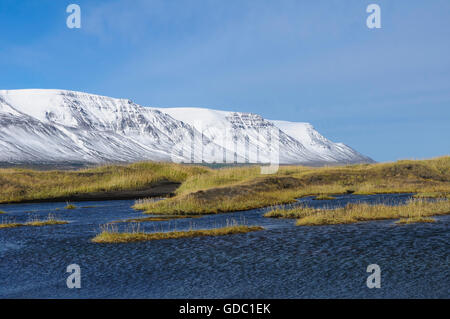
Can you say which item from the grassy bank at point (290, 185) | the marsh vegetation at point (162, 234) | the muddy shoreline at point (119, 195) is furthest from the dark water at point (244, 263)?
the muddy shoreline at point (119, 195)

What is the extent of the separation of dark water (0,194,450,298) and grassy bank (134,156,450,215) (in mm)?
14898

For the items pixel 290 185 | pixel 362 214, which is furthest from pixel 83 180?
pixel 362 214

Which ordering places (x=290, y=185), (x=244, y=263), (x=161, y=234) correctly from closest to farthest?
1. (x=244, y=263)
2. (x=161, y=234)
3. (x=290, y=185)

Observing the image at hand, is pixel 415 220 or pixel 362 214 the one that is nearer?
pixel 415 220

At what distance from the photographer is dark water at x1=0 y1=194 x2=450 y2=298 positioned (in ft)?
64.4

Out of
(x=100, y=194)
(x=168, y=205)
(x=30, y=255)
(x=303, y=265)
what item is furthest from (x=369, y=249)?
(x=100, y=194)

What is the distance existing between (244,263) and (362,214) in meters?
17.4

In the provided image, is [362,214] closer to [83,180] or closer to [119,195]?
[119,195]

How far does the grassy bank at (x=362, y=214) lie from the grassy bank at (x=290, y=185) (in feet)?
31.5

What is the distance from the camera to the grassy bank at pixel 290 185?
167ft

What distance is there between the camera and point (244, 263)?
24.4 m

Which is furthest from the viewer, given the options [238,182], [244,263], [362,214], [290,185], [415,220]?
[290,185]

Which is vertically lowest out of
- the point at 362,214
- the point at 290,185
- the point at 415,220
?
the point at 415,220
